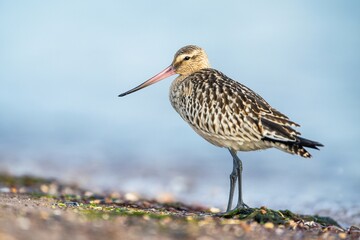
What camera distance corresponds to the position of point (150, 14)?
32.4 m

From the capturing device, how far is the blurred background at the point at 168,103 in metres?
16.2

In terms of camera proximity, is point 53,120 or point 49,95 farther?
point 49,95

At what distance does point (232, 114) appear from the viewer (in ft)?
34.2

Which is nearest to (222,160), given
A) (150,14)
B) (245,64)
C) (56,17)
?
(245,64)

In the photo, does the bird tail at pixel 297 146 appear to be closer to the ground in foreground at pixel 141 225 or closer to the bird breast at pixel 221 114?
the bird breast at pixel 221 114

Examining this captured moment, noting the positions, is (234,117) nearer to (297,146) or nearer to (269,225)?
(297,146)

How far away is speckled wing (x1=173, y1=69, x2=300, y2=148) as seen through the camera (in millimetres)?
10219

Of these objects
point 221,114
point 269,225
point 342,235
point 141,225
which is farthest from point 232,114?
point 141,225

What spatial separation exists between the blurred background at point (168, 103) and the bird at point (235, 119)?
337 centimetres

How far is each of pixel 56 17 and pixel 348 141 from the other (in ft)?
64.0

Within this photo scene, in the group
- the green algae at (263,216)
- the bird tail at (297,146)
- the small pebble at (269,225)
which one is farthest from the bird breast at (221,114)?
the small pebble at (269,225)

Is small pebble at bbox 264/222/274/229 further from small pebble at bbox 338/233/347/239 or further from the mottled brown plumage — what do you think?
the mottled brown plumage

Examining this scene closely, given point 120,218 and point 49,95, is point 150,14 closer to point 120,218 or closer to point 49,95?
point 49,95

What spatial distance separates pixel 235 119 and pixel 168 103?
13.1 meters
